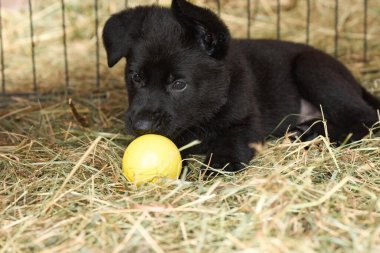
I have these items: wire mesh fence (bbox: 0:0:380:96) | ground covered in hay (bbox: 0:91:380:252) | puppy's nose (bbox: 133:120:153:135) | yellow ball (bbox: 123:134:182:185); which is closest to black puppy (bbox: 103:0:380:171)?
puppy's nose (bbox: 133:120:153:135)

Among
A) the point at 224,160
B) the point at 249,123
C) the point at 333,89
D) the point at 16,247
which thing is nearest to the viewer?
the point at 16,247

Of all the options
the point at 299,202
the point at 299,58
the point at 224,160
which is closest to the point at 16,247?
the point at 299,202

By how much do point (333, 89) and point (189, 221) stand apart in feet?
6.72

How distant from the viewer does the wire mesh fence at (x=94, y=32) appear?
594 centimetres

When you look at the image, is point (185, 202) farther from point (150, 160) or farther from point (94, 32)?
point (94, 32)

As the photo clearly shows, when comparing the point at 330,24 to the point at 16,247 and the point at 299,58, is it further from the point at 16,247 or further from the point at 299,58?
the point at 16,247

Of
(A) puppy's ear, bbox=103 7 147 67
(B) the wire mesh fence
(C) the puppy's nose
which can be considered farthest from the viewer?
(B) the wire mesh fence

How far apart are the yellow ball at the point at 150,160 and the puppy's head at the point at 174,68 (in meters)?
0.15

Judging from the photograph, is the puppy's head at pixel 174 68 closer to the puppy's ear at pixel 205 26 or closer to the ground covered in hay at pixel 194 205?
the puppy's ear at pixel 205 26

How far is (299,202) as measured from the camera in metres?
2.53

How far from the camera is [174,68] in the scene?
329 cm

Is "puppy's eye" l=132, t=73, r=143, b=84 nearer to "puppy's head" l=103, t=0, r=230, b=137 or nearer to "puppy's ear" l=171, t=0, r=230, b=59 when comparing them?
"puppy's head" l=103, t=0, r=230, b=137

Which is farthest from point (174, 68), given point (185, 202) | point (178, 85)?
point (185, 202)

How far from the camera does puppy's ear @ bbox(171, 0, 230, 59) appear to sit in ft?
10.4
